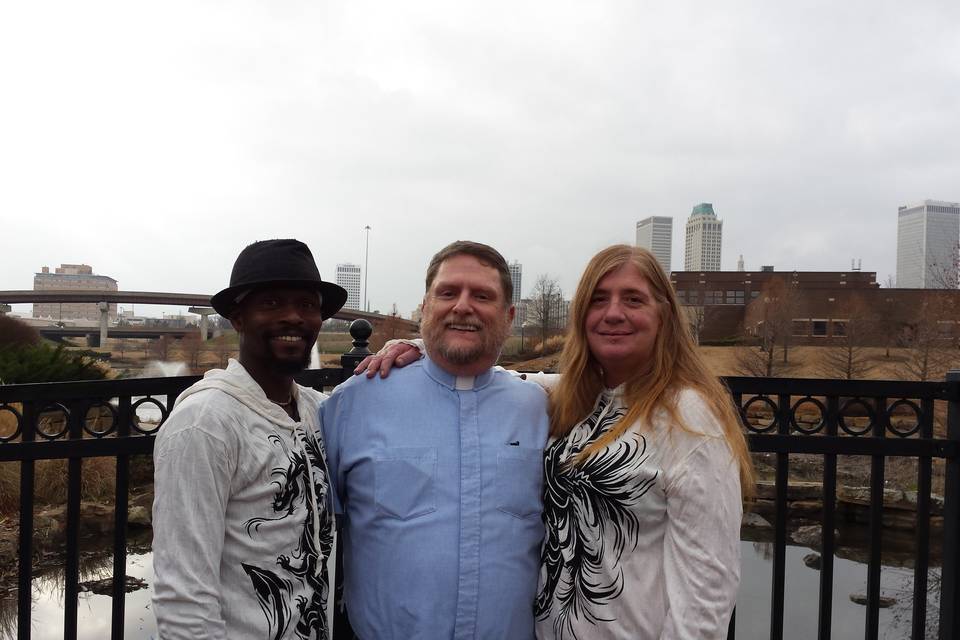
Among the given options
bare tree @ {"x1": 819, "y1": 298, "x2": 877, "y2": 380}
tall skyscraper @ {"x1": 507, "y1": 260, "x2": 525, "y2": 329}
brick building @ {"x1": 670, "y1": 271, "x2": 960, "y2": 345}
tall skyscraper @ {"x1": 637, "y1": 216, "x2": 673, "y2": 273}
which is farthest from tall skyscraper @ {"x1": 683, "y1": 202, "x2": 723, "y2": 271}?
bare tree @ {"x1": 819, "y1": 298, "x2": 877, "y2": 380}

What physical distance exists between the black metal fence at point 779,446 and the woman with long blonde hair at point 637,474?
1.09 meters

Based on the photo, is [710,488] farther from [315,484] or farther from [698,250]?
[698,250]

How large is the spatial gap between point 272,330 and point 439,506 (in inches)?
33.4

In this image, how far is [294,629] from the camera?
6.42 feet

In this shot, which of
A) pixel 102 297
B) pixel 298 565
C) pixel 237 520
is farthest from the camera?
pixel 102 297

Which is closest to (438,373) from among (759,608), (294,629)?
(294,629)

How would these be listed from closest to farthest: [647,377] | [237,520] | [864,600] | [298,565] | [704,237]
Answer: [237,520], [298,565], [647,377], [864,600], [704,237]

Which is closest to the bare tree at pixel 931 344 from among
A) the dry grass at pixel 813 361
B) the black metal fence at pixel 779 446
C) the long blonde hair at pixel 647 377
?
the dry grass at pixel 813 361

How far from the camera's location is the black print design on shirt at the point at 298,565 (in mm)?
1900

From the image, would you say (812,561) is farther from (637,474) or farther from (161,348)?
(161,348)

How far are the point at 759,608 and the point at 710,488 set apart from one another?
743 cm

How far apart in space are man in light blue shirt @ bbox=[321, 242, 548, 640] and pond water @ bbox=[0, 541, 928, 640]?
411 cm

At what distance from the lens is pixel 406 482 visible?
2271 mm

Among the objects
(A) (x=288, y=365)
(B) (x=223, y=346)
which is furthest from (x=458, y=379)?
(B) (x=223, y=346)
